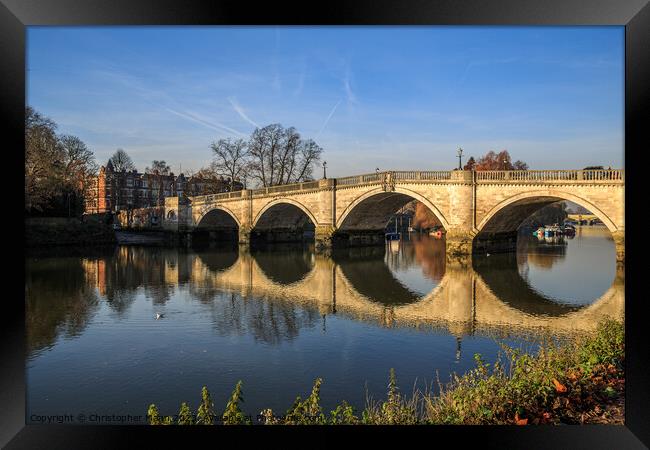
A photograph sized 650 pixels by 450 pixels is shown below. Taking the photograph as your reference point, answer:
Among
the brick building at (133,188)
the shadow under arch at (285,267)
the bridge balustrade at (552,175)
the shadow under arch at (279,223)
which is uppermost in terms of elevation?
the brick building at (133,188)

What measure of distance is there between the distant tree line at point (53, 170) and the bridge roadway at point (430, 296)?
11041 mm

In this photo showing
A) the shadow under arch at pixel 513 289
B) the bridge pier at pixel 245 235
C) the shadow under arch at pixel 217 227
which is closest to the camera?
the shadow under arch at pixel 513 289

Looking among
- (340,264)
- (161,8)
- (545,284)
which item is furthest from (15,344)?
(340,264)

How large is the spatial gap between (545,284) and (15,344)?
16.1 metres

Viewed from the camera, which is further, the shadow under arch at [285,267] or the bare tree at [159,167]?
the bare tree at [159,167]

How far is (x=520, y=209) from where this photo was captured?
24.9 metres

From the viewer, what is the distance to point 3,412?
413 centimetres

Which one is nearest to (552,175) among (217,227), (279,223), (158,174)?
(279,223)

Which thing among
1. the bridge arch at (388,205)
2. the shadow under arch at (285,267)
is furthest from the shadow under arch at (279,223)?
the shadow under arch at (285,267)

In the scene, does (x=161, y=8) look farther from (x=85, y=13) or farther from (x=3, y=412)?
(x=3, y=412)

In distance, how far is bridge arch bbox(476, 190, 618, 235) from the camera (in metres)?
20.4

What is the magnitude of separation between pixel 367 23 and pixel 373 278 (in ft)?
49.5

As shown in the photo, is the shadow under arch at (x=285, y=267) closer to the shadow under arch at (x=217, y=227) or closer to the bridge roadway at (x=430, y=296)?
the bridge roadway at (x=430, y=296)

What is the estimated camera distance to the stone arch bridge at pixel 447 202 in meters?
20.5
